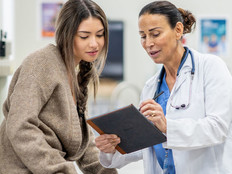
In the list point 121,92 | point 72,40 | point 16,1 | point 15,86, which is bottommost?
point 121,92

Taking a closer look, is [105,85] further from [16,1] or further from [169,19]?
[169,19]

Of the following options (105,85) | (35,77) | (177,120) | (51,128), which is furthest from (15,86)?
(105,85)

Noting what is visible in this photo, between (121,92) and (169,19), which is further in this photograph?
(121,92)

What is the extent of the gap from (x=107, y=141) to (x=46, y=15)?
3.34 metres

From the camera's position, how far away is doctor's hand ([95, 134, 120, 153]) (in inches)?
59.6

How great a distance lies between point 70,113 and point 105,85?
3160 mm

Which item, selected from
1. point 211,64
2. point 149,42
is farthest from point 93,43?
point 211,64

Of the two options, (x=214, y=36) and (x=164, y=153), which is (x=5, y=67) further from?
(x=214, y=36)

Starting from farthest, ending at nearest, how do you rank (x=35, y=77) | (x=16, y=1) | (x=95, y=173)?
(x=16, y=1) → (x=95, y=173) → (x=35, y=77)

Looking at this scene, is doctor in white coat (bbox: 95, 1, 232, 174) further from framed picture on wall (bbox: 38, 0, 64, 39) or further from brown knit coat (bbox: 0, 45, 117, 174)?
framed picture on wall (bbox: 38, 0, 64, 39)

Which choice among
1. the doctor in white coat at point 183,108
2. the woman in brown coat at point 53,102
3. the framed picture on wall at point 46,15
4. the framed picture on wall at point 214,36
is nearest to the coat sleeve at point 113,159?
the doctor in white coat at point 183,108

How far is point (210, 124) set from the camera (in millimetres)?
1401

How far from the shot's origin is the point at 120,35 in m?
4.59

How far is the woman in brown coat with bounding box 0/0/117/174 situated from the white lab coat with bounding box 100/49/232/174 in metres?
0.37
